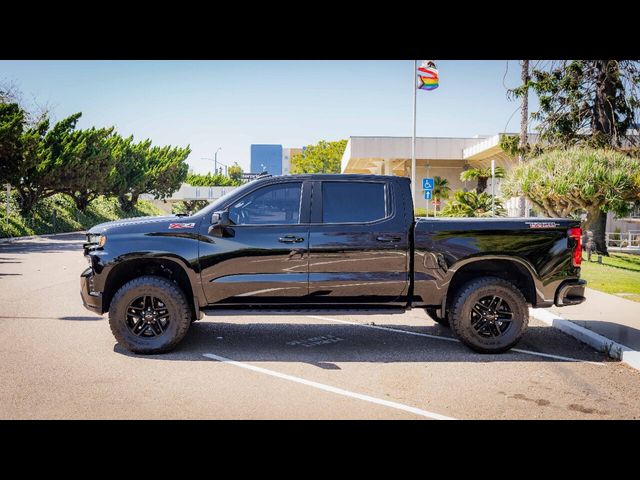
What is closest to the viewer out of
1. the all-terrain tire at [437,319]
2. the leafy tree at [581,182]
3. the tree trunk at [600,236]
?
the all-terrain tire at [437,319]

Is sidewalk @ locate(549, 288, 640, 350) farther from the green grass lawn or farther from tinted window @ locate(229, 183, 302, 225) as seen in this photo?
tinted window @ locate(229, 183, 302, 225)

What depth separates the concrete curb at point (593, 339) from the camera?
620 centimetres

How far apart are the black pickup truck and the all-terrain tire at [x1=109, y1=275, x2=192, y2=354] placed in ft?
0.04

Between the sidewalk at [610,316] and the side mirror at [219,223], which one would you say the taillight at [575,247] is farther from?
the side mirror at [219,223]

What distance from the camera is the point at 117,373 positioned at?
5.73m

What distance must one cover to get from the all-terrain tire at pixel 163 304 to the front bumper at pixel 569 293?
14.6ft

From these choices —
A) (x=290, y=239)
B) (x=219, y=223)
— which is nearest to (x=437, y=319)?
(x=290, y=239)

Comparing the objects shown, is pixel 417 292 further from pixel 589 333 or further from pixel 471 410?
pixel 589 333

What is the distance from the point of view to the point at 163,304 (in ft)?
21.0

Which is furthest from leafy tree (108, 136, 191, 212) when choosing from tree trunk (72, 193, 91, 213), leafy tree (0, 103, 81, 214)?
leafy tree (0, 103, 81, 214)

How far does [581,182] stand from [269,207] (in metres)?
12.4

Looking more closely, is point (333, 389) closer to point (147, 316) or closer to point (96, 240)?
point (147, 316)

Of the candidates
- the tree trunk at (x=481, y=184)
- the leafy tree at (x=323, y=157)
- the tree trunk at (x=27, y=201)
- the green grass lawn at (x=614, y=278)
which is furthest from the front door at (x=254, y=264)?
the leafy tree at (x=323, y=157)
